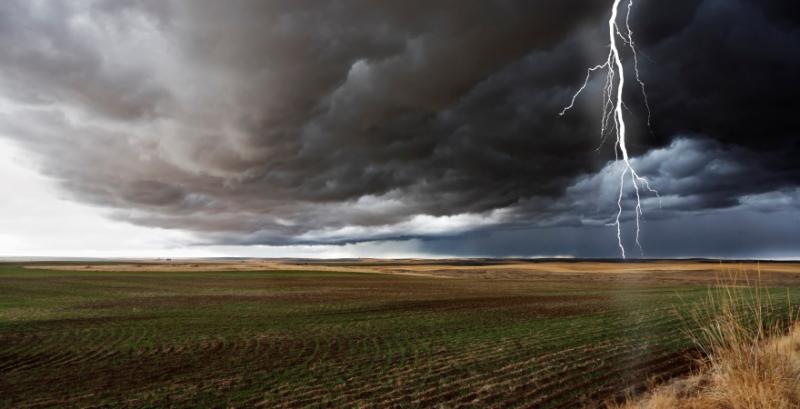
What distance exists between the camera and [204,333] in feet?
94.1

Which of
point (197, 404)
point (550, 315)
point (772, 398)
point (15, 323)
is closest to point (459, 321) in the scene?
point (550, 315)

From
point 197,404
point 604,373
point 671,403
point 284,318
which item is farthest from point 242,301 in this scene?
point 671,403

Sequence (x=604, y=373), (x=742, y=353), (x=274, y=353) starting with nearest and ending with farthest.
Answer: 1. (x=742, y=353)
2. (x=604, y=373)
3. (x=274, y=353)

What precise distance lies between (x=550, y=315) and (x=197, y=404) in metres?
27.9

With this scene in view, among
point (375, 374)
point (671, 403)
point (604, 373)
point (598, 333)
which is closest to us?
point (671, 403)

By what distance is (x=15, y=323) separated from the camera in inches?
Result: 1303

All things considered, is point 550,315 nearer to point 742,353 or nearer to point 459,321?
point 459,321

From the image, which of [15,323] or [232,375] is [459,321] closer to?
[232,375]

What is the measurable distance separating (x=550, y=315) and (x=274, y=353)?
2225 cm

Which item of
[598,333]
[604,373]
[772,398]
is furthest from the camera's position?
[598,333]

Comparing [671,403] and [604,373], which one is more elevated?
[671,403]

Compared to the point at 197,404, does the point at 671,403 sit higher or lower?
higher

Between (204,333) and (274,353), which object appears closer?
(274,353)

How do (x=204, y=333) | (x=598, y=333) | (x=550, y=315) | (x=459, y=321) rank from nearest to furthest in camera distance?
(x=598, y=333)
(x=204, y=333)
(x=459, y=321)
(x=550, y=315)
